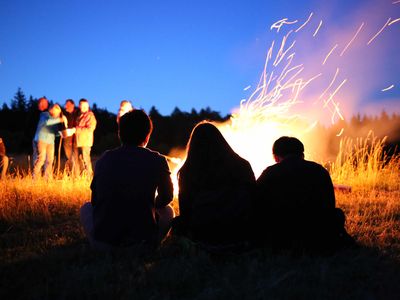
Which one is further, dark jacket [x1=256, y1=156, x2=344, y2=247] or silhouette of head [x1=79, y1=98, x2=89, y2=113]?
silhouette of head [x1=79, y1=98, x2=89, y2=113]

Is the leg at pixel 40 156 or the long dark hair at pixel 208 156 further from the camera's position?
the leg at pixel 40 156

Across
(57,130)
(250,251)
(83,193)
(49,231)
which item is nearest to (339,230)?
(250,251)

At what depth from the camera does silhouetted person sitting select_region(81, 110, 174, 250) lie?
12.7ft

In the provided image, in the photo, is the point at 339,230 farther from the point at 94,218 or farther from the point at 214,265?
the point at 94,218

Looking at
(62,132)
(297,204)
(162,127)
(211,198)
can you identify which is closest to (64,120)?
(62,132)

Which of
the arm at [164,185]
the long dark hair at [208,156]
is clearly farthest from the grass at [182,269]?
the long dark hair at [208,156]

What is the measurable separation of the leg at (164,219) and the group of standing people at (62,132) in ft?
17.0

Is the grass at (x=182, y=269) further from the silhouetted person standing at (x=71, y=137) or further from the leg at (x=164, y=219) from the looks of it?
the silhouetted person standing at (x=71, y=137)

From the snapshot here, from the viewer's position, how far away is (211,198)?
4.06 m

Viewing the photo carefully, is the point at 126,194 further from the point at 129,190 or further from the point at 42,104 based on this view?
the point at 42,104

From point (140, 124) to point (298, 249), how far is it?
2.00 m

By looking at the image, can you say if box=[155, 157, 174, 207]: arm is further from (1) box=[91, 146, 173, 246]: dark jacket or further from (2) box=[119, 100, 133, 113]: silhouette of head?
(2) box=[119, 100, 133, 113]: silhouette of head

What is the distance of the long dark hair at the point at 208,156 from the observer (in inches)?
160

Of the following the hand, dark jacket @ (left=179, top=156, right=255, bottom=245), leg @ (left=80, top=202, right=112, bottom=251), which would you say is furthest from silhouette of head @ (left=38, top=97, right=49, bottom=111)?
dark jacket @ (left=179, top=156, right=255, bottom=245)
